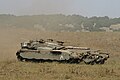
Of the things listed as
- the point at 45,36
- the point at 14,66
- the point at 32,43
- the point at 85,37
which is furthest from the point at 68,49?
the point at 45,36

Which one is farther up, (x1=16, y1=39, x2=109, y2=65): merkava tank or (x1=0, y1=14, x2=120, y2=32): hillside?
(x1=0, y1=14, x2=120, y2=32): hillside

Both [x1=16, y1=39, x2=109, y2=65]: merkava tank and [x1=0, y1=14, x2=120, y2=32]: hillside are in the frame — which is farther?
[x1=0, y1=14, x2=120, y2=32]: hillside

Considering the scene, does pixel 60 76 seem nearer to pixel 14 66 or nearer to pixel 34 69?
pixel 34 69

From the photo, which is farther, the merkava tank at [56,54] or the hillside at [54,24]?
the hillside at [54,24]

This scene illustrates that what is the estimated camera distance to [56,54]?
23.0m

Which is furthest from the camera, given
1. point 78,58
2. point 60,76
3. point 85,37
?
point 85,37

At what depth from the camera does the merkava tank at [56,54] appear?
2277cm

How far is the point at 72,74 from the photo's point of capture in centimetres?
1758

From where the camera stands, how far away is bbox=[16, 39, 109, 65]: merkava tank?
74.7 ft

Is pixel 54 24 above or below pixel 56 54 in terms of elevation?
above

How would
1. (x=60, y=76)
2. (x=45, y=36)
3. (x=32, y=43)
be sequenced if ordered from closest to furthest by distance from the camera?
(x=60, y=76) → (x=32, y=43) → (x=45, y=36)

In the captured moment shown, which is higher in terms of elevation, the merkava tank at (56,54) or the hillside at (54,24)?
the hillside at (54,24)

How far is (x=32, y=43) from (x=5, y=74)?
745cm

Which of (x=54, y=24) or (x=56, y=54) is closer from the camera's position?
(x=56, y=54)
